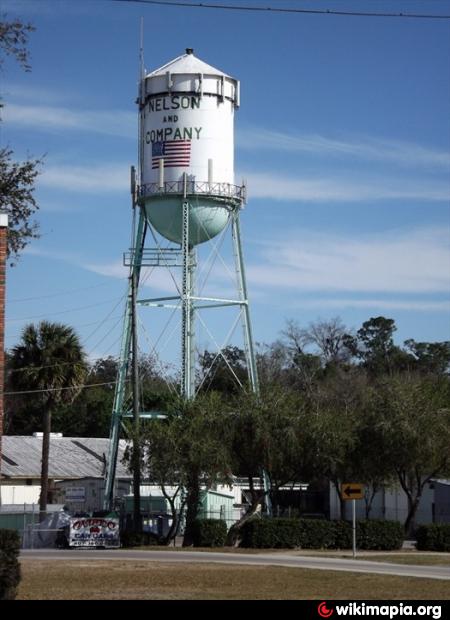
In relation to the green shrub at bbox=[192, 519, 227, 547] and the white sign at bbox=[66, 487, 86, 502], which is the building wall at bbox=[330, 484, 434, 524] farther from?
Result: the green shrub at bbox=[192, 519, 227, 547]

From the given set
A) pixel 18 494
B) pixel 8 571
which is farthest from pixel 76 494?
pixel 8 571

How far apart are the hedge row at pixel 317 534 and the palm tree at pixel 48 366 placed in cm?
1441

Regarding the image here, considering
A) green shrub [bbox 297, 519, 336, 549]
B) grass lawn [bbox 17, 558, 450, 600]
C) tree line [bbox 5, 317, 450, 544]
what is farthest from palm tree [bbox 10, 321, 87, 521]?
grass lawn [bbox 17, 558, 450, 600]

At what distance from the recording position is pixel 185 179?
54.0m

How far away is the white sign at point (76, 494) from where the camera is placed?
213ft

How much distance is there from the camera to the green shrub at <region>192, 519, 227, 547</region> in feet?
158

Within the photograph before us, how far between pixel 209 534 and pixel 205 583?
19.4m

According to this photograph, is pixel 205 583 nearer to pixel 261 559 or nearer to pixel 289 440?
pixel 261 559

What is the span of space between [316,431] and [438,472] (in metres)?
6.67

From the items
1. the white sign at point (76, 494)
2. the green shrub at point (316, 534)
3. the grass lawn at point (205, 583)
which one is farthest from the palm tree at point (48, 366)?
the grass lawn at point (205, 583)
